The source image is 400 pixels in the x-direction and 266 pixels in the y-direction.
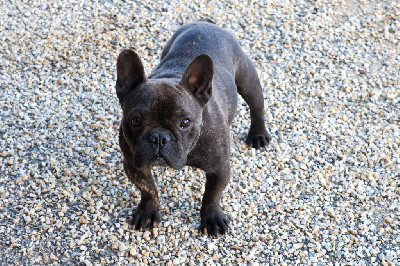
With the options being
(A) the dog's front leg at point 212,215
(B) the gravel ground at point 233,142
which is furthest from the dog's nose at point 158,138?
(B) the gravel ground at point 233,142

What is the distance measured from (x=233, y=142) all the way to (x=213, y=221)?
1.50 meters

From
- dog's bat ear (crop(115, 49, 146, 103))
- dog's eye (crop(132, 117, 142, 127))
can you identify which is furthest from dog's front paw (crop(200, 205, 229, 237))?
dog's bat ear (crop(115, 49, 146, 103))

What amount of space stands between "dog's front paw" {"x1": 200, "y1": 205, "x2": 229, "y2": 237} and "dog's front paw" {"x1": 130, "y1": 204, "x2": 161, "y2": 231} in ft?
1.60

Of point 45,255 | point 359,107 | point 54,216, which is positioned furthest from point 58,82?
point 359,107

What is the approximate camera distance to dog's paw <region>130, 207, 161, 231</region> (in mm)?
6109

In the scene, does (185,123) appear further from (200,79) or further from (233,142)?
(233,142)

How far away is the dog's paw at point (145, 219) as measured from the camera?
20.0 ft

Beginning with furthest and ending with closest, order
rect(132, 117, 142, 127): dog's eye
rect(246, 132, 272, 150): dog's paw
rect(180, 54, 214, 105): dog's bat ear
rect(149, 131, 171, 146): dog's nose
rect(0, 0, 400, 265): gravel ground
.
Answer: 1. rect(246, 132, 272, 150): dog's paw
2. rect(0, 0, 400, 265): gravel ground
3. rect(180, 54, 214, 105): dog's bat ear
4. rect(132, 117, 142, 127): dog's eye
5. rect(149, 131, 171, 146): dog's nose

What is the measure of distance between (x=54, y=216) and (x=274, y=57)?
410 cm

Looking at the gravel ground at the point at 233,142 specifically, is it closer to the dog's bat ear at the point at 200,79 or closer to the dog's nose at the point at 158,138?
the dog's nose at the point at 158,138

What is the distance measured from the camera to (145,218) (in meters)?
6.12

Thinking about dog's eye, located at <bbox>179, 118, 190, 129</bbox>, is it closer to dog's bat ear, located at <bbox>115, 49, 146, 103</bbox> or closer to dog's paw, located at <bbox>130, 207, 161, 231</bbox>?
dog's bat ear, located at <bbox>115, 49, 146, 103</bbox>

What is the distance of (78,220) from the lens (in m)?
6.18

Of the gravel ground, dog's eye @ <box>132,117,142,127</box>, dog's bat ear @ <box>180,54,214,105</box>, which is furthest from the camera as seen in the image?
the gravel ground
